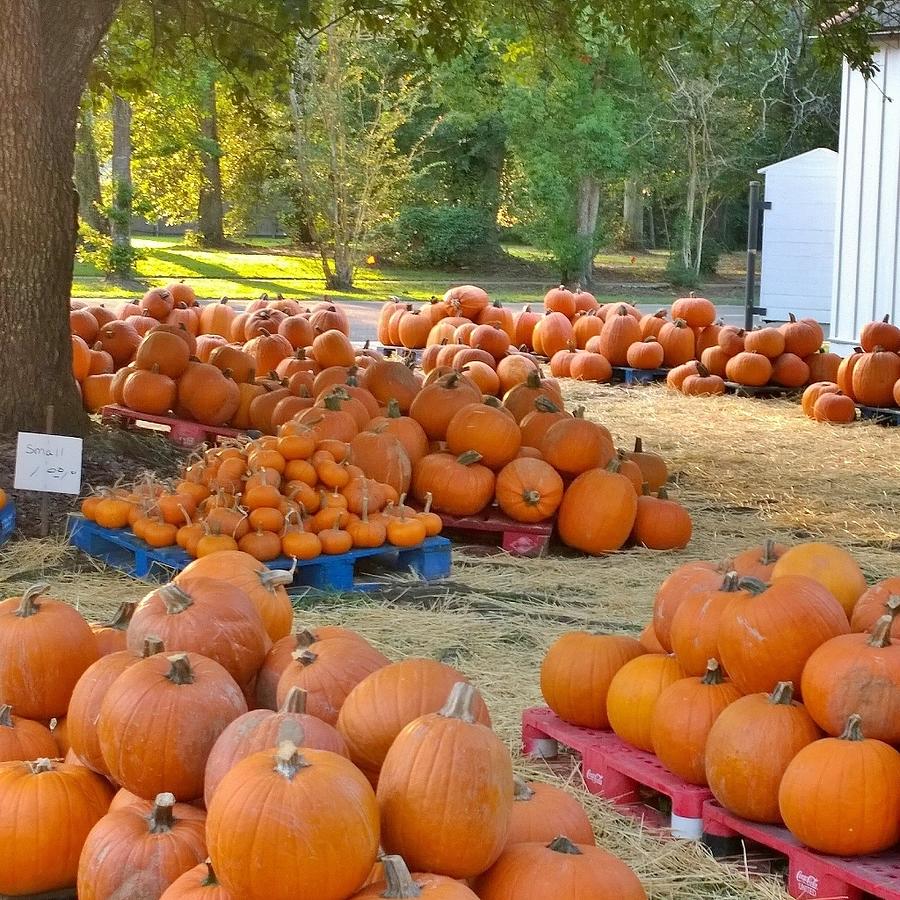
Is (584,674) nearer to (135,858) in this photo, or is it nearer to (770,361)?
(135,858)

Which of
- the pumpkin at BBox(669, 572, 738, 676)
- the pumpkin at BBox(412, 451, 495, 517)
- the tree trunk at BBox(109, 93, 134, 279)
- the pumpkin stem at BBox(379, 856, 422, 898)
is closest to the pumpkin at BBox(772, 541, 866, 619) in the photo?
the pumpkin at BBox(669, 572, 738, 676)

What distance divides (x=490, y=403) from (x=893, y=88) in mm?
7354

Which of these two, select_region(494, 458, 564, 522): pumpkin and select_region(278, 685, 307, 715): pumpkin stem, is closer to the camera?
select_region(278, 685, 307, 715): pumpkin stem

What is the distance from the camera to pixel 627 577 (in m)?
6.18

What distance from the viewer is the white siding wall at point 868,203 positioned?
12.5 meters

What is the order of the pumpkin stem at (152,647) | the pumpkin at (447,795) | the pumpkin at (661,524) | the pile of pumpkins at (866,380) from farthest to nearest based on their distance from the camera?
the pile of pumpkins at (866,380) → the pumpkin at (661,524) → the pumpkin stem at (152,647) → the pumpkin at (447,795)

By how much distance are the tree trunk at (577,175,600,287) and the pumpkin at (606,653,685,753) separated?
24.4m

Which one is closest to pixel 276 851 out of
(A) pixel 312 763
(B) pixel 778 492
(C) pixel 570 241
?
(A) pixel 312 763

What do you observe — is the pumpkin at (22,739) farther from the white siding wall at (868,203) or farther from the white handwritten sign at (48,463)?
the white siding wall at (868,203)

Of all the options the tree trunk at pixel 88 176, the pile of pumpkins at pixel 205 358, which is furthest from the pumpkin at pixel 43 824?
the tree trunk at pixel 88 176

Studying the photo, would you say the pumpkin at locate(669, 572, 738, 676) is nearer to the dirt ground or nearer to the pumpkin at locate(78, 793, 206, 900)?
the dirt ground

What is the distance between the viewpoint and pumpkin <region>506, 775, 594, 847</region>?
2.44 m

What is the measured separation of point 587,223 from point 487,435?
22.2 m

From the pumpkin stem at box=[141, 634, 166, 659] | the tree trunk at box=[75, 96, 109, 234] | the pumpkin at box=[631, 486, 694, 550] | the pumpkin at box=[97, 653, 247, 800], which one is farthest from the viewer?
the tree trunk at box=[75, 96, 109, 234]
